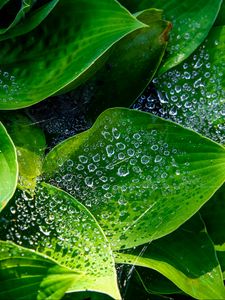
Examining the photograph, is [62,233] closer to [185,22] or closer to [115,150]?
[115,150]

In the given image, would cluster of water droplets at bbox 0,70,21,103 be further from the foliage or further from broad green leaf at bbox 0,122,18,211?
broad green leaf at bbox 0,122,18,211

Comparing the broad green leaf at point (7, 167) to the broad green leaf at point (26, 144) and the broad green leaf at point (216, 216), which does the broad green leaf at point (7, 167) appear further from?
the broad green leaf at point (216, 216)

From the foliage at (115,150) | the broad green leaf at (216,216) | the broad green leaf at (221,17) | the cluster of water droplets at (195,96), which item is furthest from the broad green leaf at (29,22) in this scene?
the broad green leaf at (216,216)

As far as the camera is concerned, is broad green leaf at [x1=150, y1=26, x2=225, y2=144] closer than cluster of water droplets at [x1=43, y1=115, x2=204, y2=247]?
No

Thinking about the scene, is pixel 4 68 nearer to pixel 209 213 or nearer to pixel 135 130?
pixel 135 130

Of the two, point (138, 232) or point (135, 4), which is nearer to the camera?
point (138, 232)

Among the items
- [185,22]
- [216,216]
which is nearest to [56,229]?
[216,216]

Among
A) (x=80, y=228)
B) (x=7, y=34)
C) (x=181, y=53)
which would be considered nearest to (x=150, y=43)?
(x=181, y=53)

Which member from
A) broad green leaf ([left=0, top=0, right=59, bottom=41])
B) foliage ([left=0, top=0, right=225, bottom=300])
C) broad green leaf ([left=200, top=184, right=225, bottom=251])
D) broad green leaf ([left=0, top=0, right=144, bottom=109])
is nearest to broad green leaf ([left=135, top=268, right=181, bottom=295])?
foliage ([left=0, top=0, right=225, bottom=300])
